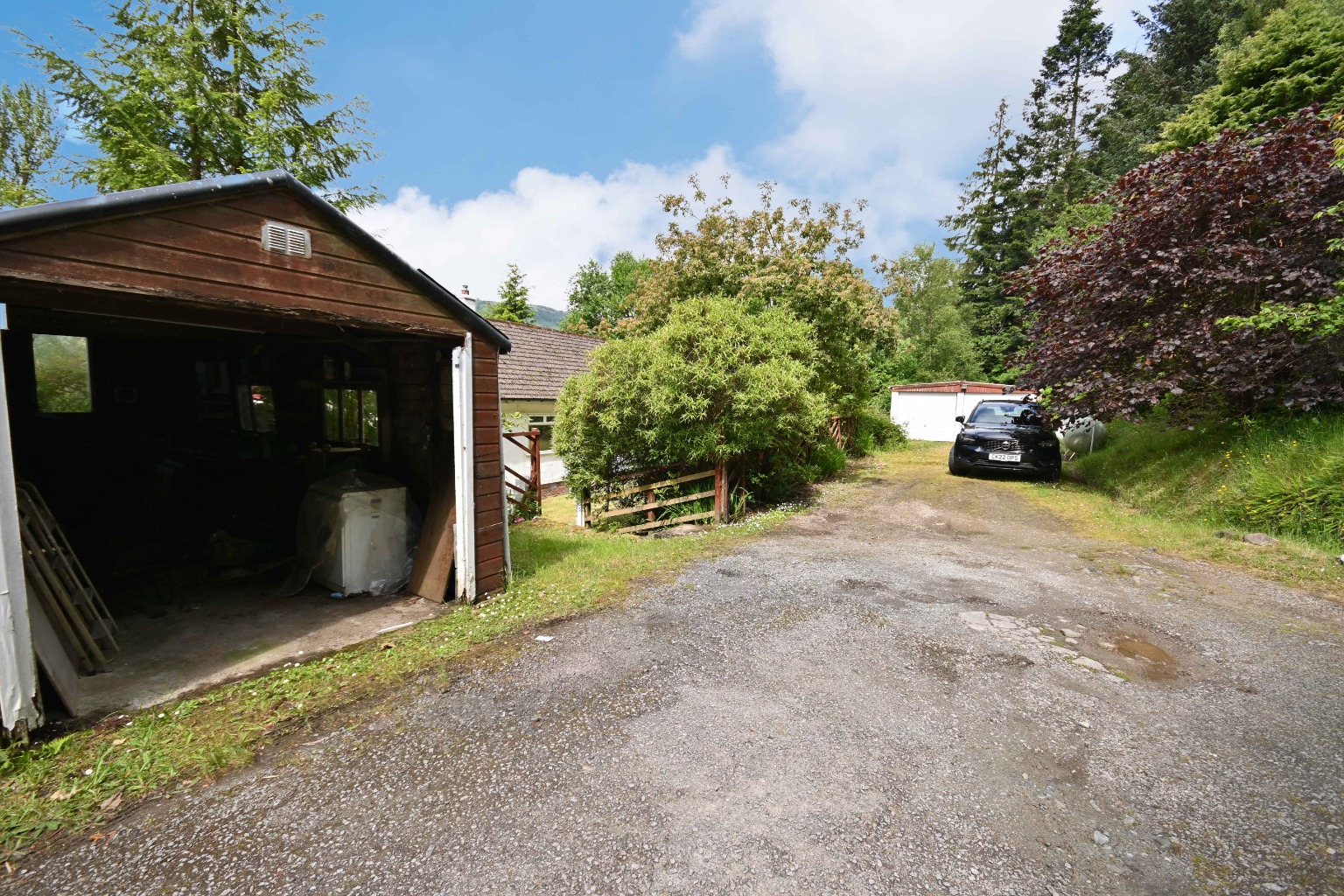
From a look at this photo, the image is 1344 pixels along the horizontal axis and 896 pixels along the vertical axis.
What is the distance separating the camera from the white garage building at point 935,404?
22.5m

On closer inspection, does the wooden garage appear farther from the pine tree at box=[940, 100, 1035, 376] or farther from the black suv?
the pine tree at box=[940, 100, 1035, 376]

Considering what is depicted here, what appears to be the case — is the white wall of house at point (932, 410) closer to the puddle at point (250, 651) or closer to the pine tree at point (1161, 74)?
the pine tree at point (1161, 74)

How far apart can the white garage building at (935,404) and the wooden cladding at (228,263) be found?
22.1 meters

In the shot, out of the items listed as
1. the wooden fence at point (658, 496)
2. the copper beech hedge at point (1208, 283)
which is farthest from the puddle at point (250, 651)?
the copper beech hedge at point (1208, 283)

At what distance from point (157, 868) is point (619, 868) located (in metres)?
1.86

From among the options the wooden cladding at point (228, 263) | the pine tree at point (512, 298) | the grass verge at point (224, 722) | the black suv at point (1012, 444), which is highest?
the pine tree at point (512, 298)

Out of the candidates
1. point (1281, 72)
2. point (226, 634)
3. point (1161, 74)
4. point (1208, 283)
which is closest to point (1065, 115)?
point (1161, 74)

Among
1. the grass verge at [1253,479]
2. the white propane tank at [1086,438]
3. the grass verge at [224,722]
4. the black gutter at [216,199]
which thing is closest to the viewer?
the grass verge at [224,722]

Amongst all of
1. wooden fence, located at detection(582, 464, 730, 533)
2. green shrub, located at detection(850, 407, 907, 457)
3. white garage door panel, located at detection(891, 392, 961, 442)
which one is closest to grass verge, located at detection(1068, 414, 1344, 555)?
wooden fence, located at detection(582, 464, 730, 533)

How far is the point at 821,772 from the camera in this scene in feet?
8.87

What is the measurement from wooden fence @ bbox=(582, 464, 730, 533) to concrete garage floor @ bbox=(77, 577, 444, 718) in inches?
165

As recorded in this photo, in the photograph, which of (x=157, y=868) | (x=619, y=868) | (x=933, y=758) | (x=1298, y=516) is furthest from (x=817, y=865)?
(x=1298, y=516)

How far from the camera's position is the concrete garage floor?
363cm

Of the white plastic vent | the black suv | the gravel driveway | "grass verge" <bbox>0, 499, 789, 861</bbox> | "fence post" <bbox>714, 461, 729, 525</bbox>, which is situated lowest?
"grass verge" <bbox>0, 499, 789, 861</bbox>
